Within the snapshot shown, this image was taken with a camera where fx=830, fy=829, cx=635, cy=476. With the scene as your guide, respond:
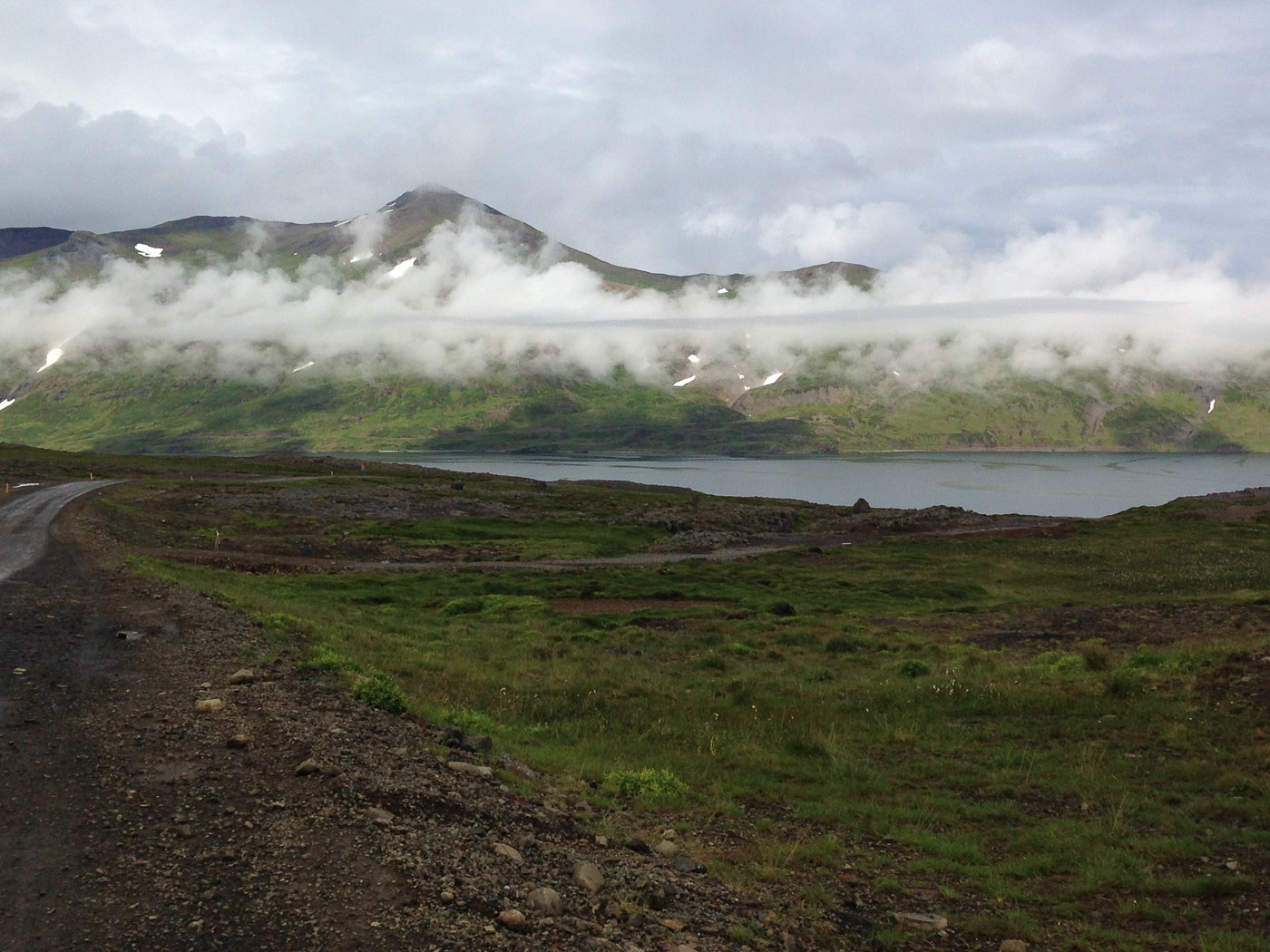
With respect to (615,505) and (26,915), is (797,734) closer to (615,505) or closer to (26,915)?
(26,915)

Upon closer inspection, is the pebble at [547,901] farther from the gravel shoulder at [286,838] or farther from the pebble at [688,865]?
the pebble at [688,865]

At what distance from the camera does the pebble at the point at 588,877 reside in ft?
28.1

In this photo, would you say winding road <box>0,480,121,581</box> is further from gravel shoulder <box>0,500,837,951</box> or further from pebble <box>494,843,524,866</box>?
pebble <box>494,843,524,866</box>

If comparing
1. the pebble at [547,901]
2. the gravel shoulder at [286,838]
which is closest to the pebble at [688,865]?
the gravel shoulder at [286,838]

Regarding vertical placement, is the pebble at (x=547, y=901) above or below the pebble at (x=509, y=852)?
above

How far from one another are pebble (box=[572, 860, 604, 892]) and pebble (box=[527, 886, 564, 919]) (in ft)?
1.78

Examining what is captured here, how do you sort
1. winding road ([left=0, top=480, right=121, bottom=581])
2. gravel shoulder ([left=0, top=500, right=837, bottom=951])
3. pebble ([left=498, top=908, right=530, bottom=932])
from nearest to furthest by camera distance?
gravel shoulder ([left=0, top=500, right=837, bottom=951])
pebble ([left=498, top=908, right=530, bottom=932])
winding road ([left=0, top=480, right=121, bottom=581])

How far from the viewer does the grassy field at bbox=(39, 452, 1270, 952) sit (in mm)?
10633

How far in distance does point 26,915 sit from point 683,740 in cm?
1211

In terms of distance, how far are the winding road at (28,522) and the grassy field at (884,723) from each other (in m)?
4.33

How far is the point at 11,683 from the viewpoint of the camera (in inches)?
506

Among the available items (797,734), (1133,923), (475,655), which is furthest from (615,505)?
(1133,923)

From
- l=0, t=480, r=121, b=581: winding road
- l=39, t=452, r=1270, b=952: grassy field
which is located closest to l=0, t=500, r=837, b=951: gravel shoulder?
l=39, t=452, r=1270, b=952: grassy field

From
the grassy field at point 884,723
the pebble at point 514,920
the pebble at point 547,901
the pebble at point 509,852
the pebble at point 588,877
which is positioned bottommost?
the grassy field at point 884,723
